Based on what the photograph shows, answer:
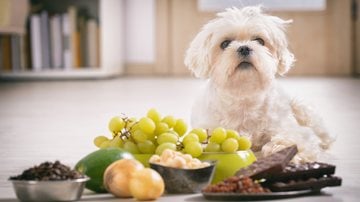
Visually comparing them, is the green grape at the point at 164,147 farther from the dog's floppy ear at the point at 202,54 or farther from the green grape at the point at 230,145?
the dog's floppy ear at the point at 202,54

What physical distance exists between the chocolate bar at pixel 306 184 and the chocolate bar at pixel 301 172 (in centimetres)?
1

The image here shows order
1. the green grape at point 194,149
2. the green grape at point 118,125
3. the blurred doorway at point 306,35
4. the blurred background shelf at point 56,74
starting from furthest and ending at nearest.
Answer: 1. the blurred doorway at point 306,35
2. the blurred background shelf at point 56,74
3. the green grape at point 118,125
4. the green grape at point 194,149

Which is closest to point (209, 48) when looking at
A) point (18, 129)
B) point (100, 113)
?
point (18, 129)

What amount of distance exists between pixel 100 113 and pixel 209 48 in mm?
1706

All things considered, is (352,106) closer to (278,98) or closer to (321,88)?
(321,88)

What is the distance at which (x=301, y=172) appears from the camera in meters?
1.86

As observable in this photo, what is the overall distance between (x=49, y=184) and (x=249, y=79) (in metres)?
0.94

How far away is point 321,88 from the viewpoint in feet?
19.4

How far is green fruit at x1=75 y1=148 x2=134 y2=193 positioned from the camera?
1.92m

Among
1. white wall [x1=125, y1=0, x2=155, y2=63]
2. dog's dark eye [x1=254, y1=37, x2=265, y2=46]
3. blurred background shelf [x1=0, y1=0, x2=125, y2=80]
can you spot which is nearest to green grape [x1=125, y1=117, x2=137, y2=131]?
dog's dark eye [x1=254, y1=37, x2=265, y2=46]

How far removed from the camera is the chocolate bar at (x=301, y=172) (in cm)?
184

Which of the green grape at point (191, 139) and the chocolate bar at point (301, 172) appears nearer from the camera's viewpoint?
the chocolate bar at point (301, 172)

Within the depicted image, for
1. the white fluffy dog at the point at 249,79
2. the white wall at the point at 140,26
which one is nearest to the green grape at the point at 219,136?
the white fluffy dog at the point at 249,79

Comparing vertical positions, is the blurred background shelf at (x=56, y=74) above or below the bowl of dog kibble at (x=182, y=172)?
below
